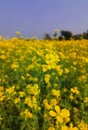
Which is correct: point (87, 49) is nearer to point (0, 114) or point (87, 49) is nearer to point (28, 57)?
point (28, 57)

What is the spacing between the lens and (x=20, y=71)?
5.63 meters

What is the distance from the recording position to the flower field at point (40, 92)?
413 cm

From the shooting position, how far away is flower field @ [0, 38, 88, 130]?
4.13 meters

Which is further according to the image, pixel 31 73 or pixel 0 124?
pixel 31 73

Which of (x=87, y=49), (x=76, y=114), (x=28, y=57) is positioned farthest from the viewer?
→ (x=87, y=49)

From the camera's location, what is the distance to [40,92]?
529 cm

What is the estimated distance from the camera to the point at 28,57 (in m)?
6.44

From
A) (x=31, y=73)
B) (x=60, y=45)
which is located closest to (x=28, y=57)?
(x=31, y=73)

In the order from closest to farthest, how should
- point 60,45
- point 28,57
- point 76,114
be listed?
point 76,114
point 28,57
point 60,45

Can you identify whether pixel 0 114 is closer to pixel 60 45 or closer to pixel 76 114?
pixel 76 114

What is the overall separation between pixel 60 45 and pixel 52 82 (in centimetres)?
415

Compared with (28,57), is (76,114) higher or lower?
lower

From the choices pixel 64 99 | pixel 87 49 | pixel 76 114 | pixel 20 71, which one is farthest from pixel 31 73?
pixel 87 49

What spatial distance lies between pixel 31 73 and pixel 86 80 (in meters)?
0.74
